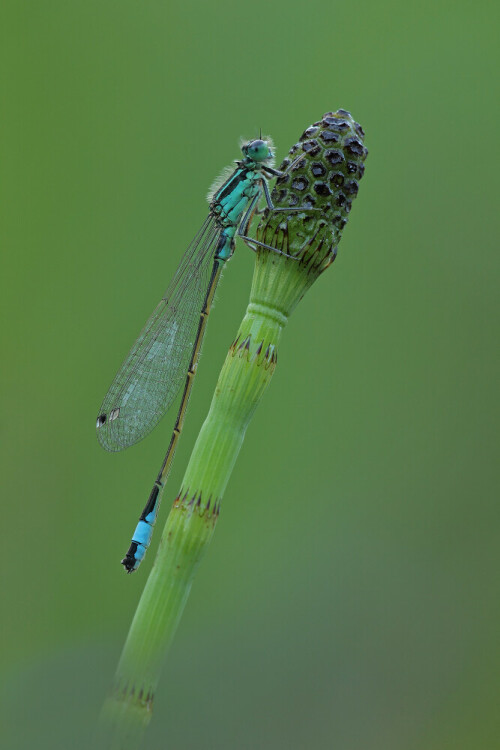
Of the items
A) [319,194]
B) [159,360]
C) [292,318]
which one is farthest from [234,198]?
[319,194]

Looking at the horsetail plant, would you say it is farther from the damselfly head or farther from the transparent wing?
the transparent wing

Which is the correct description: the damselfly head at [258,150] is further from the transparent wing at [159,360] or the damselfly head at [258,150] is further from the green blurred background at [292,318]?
the green blurred background at [292,318]

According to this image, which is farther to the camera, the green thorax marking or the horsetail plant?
the green thorax marking

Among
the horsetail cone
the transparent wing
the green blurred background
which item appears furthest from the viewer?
the green blurred background

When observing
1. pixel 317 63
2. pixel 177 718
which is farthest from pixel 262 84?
pixel 177 718

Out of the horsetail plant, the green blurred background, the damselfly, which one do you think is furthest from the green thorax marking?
the horsetail plant

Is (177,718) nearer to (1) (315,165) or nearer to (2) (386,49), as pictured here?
(1) (315,165)
